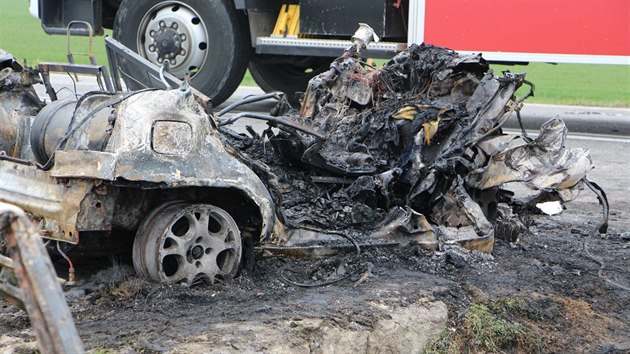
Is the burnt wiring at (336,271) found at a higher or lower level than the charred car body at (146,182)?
lower

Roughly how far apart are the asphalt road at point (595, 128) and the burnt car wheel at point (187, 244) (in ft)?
4.38

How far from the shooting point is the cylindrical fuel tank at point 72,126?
4781mm

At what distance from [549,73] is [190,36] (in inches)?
653

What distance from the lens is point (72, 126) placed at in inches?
194

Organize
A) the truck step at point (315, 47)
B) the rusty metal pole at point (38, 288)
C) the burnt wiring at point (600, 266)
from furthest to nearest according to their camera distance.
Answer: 1. the truck step at point (315, 47)
2. the burnt wiring at point (600, 266)
3. the rusty metal pole at point (38, 288)

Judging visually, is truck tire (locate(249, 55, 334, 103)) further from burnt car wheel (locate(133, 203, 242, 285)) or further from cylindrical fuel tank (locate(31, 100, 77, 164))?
burnt car wheel (locate(133, 203, 242, 285))

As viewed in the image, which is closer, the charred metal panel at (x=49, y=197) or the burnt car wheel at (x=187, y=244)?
the charred metal panel at (x=49, y=197)

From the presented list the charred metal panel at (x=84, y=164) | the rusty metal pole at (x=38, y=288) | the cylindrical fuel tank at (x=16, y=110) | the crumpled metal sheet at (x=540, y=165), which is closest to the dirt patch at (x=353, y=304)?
the crumpled metal sheet at (x=540, y=165)

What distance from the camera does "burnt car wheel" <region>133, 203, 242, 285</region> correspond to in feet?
15.7

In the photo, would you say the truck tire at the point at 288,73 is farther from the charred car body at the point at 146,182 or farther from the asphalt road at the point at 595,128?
the charred car body at the point at 146,182

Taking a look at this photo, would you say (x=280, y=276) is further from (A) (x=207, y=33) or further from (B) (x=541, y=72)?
(B) (x=541, y=72)

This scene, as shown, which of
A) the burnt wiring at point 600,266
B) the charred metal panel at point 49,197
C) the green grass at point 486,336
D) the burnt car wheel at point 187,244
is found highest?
the charred metal panel at point 49,197

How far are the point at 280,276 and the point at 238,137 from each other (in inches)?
66.3

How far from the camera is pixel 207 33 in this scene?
39.9ft
